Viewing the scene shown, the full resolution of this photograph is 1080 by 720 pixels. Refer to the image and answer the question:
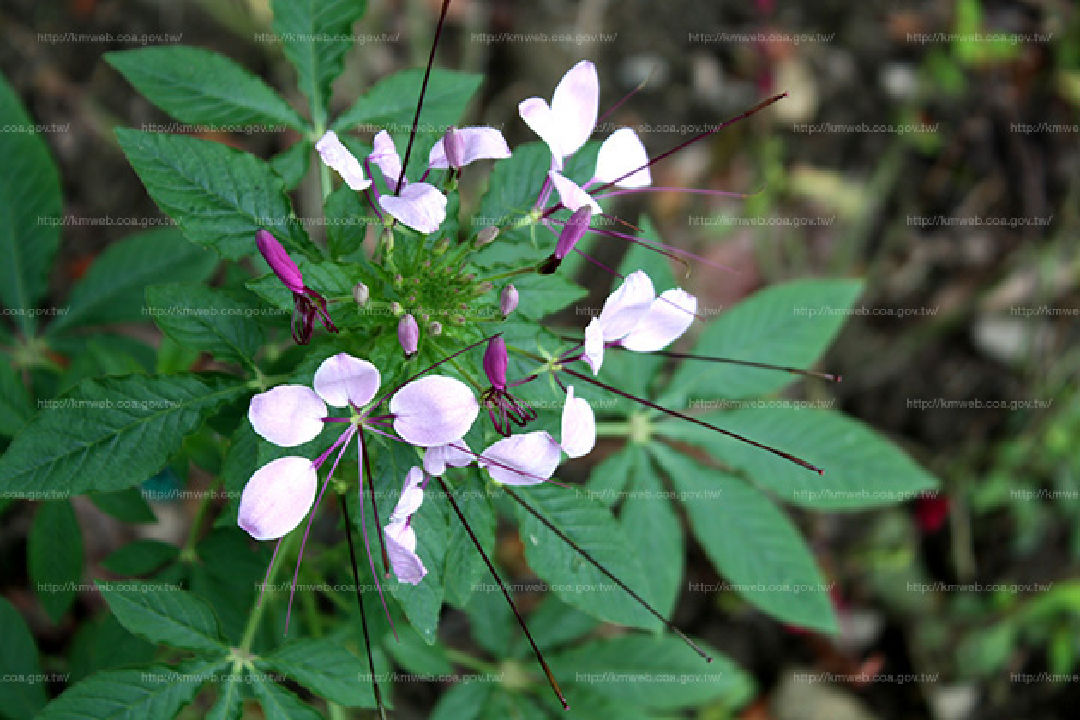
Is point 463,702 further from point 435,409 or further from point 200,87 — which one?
point 200,87

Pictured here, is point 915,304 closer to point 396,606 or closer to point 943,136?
point 943,136

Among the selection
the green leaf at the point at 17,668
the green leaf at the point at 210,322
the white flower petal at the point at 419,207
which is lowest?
the green leaf at the point at 17,668

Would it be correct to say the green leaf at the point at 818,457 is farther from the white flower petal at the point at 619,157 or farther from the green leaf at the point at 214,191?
the green leaf at the point at 214,191

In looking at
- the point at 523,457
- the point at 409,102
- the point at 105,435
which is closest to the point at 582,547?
the point at 523,457

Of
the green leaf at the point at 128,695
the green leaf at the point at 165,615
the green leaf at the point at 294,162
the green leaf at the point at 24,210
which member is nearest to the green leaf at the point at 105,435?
the green leaf at the point at 165,615

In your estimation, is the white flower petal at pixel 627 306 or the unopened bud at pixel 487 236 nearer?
the white flower petal at pixel 627 306

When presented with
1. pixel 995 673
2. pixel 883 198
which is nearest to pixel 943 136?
pixel 883 198
